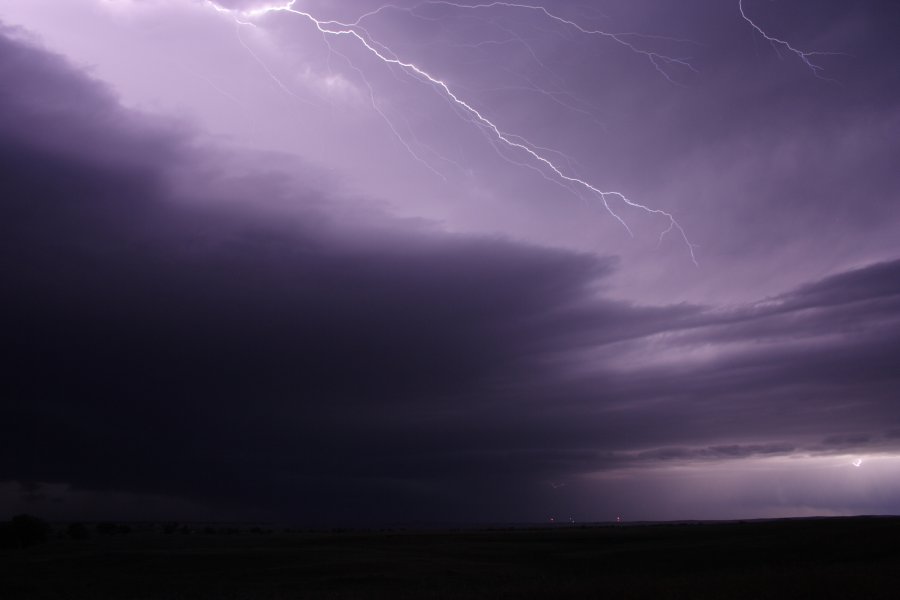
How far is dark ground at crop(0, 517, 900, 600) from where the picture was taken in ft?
74.7

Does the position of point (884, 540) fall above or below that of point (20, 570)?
above

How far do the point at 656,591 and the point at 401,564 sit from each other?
22.5 m

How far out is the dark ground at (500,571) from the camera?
22.8 meters

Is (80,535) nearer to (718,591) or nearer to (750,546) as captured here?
(750,546)

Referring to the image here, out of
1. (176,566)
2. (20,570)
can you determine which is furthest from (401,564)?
(20,570)

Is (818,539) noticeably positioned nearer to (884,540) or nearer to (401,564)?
(884,540)

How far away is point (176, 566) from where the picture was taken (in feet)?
143

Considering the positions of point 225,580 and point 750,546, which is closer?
point 225,580

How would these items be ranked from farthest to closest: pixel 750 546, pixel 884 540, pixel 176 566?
pixel 750 546, pixel 176 566, pixel 884 540

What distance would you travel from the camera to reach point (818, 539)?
46.3 meters

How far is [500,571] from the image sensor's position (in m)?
38.3

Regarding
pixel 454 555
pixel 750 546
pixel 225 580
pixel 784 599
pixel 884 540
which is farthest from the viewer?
pixel 454 555

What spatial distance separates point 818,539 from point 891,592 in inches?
1143

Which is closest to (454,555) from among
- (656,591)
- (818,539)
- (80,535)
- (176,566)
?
(176,566)
